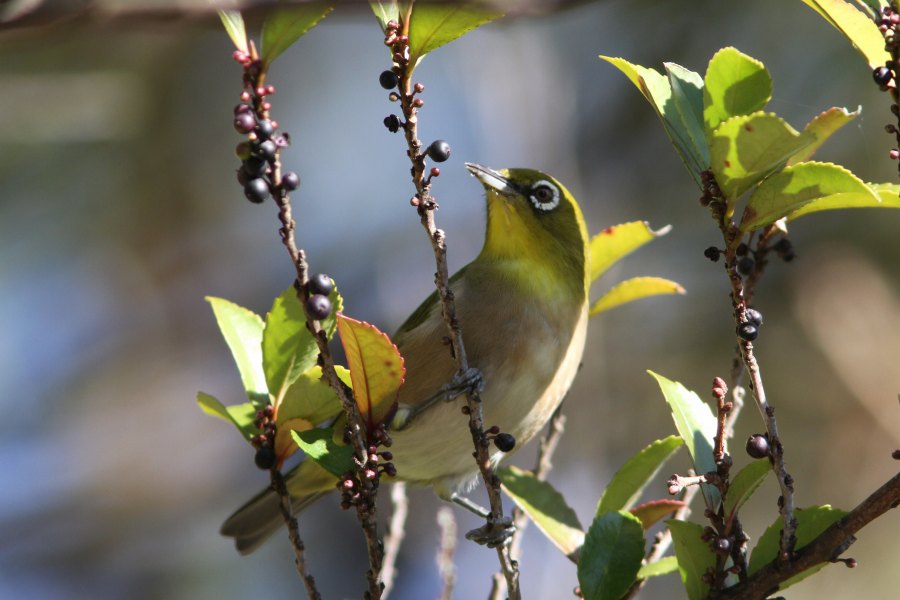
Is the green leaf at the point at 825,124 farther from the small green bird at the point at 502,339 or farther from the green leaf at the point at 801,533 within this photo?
the small green bird at the point at 502,339

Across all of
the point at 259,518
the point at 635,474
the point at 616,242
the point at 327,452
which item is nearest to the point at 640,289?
the point at 616,242

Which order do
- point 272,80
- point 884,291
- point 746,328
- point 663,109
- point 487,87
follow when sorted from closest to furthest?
point 746,328, point 663,109, point 884,291, point 487,87, point 272,80

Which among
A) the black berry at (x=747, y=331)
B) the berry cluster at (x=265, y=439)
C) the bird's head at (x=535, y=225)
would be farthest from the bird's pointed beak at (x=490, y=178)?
the black berry at (x=747, y=331)

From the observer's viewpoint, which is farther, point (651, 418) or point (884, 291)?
point (651, 418)

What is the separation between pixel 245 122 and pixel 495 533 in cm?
120

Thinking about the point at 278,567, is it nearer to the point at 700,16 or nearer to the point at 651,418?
the point at 651,418

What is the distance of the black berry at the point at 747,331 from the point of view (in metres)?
1.99

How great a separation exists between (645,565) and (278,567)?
582 cm

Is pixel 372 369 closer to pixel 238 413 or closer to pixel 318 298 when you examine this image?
pixel 318 298

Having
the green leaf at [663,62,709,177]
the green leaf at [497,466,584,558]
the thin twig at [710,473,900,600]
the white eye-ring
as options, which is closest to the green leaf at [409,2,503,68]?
the green leaf at [663,62,709,177]

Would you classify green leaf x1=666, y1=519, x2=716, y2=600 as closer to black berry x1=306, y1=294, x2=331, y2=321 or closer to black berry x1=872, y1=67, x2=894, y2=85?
black berry x1=306, y1=294, x2=331, y2=321

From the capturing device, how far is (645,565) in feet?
8.28

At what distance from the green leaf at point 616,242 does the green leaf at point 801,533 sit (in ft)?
3.76

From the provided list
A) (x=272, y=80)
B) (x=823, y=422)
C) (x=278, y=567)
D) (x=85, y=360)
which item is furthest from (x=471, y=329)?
(x=272, y=80)
